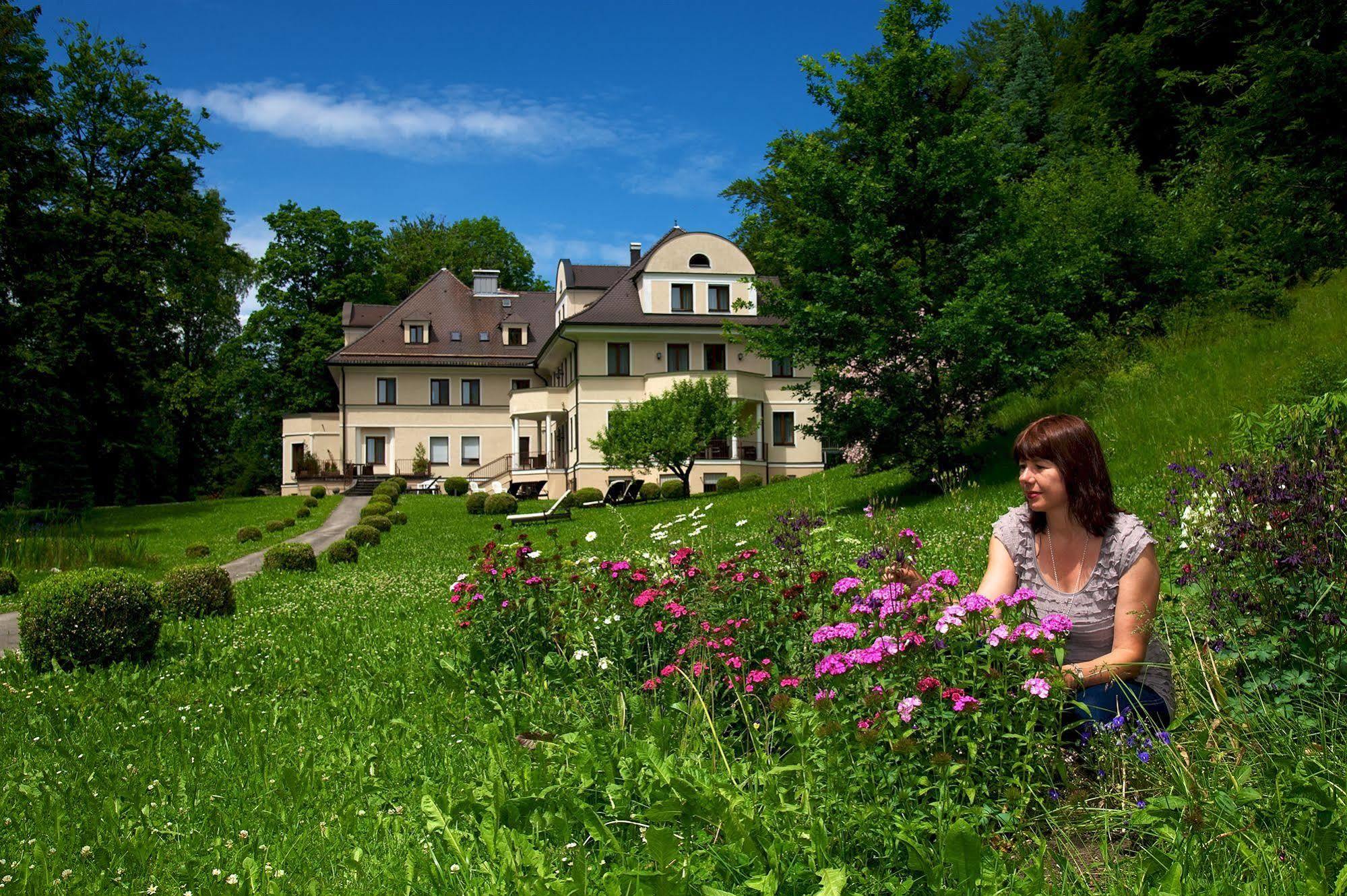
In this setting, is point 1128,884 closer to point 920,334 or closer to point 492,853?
point 492,853

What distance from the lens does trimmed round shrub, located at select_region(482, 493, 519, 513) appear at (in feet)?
108

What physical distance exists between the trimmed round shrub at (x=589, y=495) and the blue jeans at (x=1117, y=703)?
94.9 ft

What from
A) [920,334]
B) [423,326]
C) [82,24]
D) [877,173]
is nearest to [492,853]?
[920,334]

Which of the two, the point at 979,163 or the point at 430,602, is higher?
the point at 979,163

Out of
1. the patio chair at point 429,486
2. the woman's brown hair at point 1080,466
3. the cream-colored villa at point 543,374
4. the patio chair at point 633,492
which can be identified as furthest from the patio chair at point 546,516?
the woman's brown hair at point 1080,466

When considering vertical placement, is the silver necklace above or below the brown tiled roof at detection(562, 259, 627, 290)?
below

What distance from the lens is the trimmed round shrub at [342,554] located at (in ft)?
59.0

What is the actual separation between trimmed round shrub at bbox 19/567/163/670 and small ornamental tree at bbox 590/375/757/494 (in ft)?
80.9

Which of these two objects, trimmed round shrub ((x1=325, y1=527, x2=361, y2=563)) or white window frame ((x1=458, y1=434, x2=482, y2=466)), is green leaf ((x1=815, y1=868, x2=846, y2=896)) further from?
white window frame ((x1=458, y1=434, x2=482, y2=466))

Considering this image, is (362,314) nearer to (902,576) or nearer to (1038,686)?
(902,576)

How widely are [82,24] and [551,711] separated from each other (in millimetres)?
39997

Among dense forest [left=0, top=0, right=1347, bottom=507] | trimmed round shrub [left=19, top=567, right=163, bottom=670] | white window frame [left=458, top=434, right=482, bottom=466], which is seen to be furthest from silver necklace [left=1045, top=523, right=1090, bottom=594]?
white window frame [left=458, top=434, right=482, bottom=466]

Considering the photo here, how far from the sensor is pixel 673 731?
14.0 feet

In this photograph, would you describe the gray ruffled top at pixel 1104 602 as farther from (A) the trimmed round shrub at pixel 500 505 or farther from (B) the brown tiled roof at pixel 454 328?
(B) the brown tiled roof at pixel 454 328
